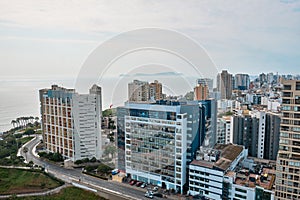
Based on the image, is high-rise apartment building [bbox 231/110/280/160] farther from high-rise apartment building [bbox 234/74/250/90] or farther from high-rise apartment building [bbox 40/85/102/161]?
high-rise apartment building [bbox 234/74/250/90]

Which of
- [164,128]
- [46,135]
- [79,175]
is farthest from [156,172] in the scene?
[46,135]

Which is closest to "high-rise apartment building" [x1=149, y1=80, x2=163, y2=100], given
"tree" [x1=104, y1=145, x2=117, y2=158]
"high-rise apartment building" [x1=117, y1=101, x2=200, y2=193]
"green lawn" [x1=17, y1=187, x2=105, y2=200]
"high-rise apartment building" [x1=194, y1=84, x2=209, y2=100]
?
"high-rise apartment building" [x1=117, y1=101, x2=200, y2=193]

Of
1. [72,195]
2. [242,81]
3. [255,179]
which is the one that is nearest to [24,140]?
[72,195]

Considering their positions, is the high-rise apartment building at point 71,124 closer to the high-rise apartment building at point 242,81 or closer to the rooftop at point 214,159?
the rooftop at point 214,159

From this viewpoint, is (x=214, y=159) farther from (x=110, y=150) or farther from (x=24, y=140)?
(x=24, y=140)

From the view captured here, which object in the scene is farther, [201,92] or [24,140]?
[24,140]

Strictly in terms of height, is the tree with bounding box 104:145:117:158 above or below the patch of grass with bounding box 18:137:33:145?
above

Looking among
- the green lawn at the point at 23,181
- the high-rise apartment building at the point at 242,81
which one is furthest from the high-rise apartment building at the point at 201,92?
the high-rise apartment building at the point at 242,81
